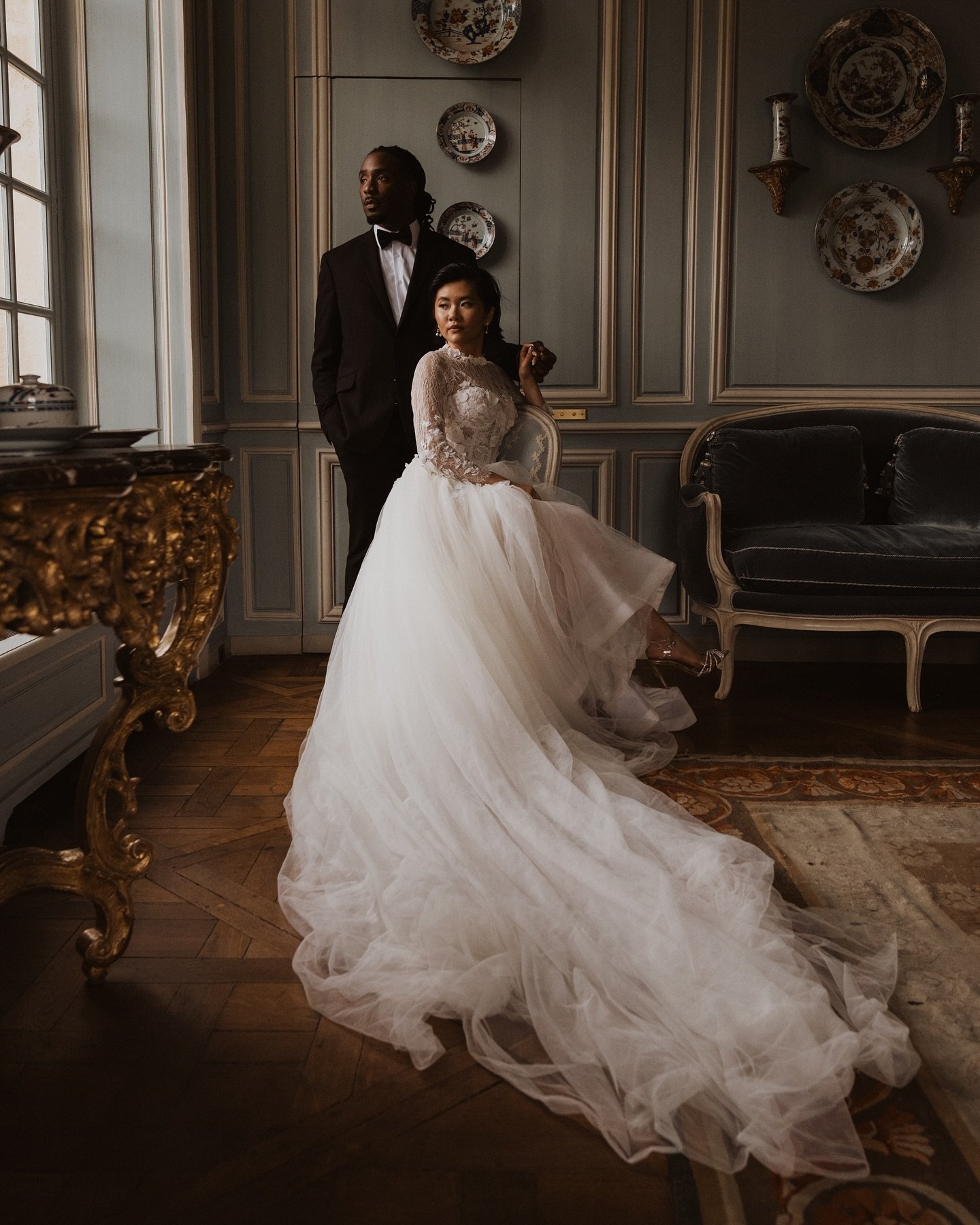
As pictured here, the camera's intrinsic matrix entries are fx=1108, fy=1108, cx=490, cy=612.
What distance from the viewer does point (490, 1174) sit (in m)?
1.37

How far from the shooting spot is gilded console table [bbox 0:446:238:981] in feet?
4.31

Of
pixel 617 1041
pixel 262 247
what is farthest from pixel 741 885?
pixel 262 247

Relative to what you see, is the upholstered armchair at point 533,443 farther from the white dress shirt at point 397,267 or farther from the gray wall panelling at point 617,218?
the gray wall panelling at point 617,218

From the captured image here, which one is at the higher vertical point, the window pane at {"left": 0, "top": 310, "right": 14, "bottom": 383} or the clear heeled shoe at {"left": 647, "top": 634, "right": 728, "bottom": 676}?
the window pane at {"left": 0, "top": 310, "right": 14, "bottom": 383}

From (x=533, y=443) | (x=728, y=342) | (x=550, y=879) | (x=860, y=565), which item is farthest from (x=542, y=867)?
(x=728, y=342)

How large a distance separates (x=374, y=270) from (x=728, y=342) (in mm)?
1499

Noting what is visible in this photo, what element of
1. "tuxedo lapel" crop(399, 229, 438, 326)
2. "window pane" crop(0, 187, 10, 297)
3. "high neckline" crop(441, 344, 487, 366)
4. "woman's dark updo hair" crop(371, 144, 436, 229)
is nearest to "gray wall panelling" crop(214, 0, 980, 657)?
"woman's dark updo hair" crop(371, 144, 436, 229)

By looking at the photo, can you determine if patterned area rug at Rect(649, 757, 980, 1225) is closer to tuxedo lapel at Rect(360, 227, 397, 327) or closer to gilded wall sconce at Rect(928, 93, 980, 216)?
tuxedo lapel at Rect(360, 227, 397, 327)

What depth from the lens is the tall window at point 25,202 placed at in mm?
2979

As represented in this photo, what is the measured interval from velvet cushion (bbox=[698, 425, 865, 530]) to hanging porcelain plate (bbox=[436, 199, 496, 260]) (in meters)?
1.21

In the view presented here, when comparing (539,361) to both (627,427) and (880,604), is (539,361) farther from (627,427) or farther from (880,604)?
(880,604)

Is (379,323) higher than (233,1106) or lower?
higher

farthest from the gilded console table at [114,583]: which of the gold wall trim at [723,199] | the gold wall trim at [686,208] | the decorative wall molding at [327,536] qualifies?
the gold wall trim at [723,199]

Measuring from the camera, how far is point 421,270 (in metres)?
3.85
